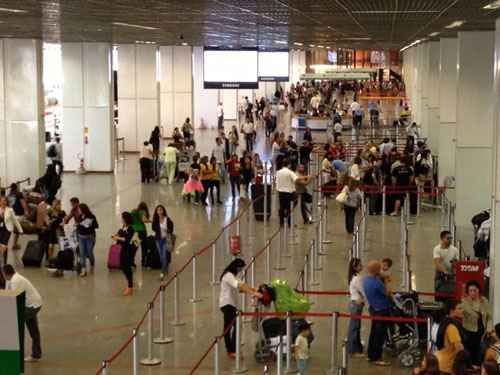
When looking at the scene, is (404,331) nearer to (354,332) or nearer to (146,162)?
(354,332)

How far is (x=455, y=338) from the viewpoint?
33.4ft

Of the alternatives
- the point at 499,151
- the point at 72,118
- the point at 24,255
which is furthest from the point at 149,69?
the point at 499,151

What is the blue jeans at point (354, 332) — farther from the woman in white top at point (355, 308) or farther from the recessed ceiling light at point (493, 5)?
the recessed ceiling light at point (493, 5)

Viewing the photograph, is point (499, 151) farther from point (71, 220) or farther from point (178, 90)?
point (178, 90)

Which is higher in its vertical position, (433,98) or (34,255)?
(433,98)

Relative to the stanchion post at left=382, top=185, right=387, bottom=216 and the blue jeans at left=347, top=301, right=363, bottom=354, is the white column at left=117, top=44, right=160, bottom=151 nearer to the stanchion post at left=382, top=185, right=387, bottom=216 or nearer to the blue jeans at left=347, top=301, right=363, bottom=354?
the stanchion post at left=382, top=185, right=387, bottom=216

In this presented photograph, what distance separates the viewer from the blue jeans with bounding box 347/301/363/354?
12750mm

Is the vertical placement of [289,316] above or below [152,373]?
above

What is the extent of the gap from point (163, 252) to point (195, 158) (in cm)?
1000

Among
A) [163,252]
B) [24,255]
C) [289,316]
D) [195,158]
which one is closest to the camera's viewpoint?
Result: [289,316]

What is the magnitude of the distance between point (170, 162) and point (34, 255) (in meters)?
12.1

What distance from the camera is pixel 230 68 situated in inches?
1254

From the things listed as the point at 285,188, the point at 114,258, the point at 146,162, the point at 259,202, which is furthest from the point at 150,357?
the point at 146,162

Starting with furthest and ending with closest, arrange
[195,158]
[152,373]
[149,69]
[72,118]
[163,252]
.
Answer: [149,69]
[72,118]
[195,158]
[163,252]
[152,373]
